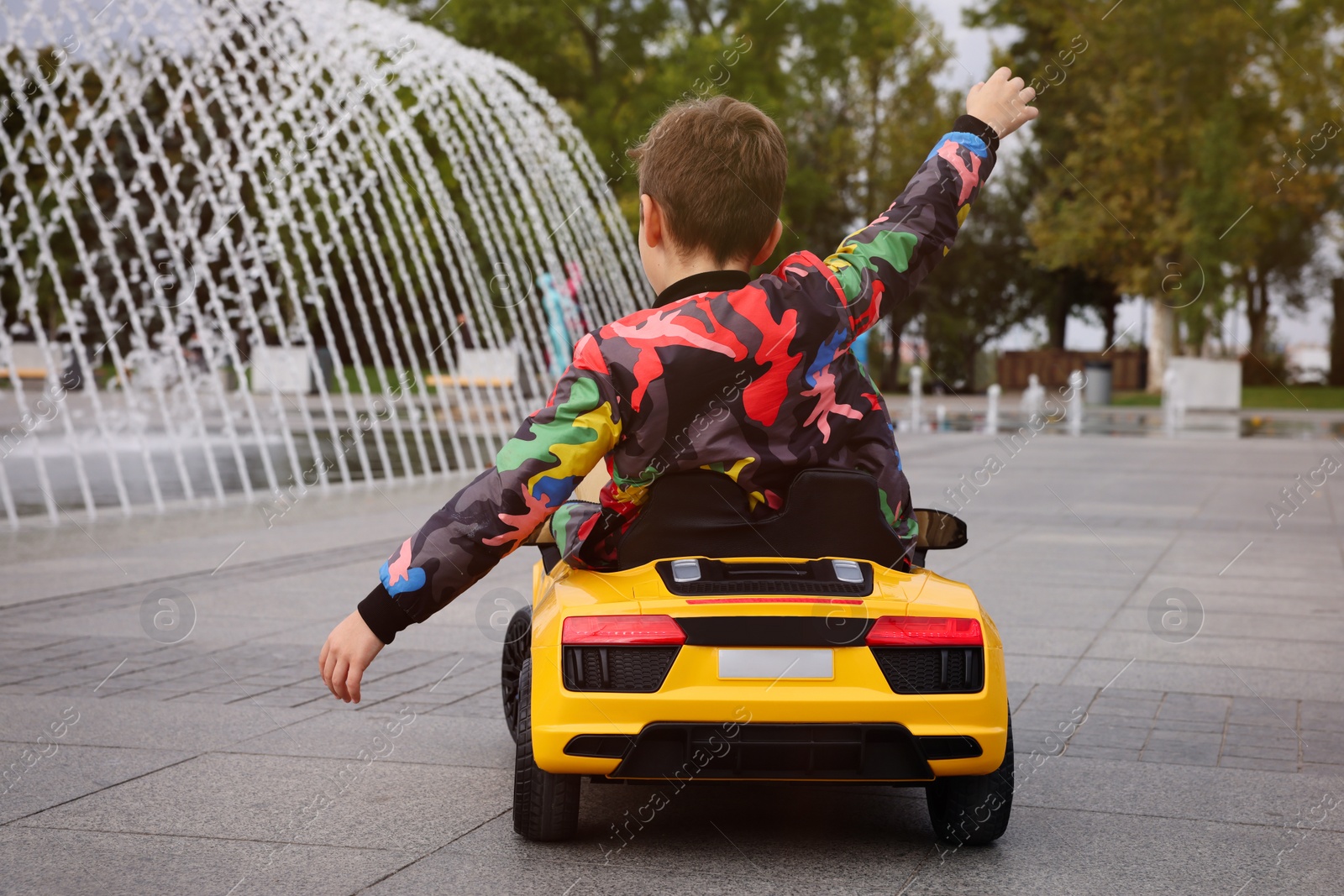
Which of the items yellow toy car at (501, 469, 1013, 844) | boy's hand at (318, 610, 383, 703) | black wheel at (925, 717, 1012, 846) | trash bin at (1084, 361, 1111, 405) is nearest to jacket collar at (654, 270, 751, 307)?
yellow toy car at (501, 469, 1013, 844)

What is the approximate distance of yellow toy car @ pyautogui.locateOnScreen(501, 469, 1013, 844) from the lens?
300 cm

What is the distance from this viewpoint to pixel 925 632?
3076mm

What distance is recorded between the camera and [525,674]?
334 centimetres

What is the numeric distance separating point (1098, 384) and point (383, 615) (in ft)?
122

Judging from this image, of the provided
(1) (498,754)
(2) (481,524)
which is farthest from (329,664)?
(1) (498,754)

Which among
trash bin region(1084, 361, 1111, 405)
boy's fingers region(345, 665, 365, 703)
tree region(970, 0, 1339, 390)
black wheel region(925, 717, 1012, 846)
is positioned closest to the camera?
boy's fingers region(345, 665, 365, 703)

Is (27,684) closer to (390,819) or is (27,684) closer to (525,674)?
(390,819)

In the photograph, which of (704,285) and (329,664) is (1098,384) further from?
(329,664)

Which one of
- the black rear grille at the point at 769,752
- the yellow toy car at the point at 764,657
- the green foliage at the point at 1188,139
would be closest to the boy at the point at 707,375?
the yellow toy car at the point at 764,657

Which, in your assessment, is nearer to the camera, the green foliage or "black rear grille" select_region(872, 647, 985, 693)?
"black rear grille" select_region(872, 647, 985, 693)

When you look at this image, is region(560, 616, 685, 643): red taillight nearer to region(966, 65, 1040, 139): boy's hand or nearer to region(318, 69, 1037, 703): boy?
region(318, 69, 1037, 703): boy

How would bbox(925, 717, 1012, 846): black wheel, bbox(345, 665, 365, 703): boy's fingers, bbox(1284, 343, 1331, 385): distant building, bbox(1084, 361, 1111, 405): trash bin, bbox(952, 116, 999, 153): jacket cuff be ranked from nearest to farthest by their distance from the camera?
bbox(345, 665, 365, 703): boy's fingers < bbox(925, 717, 1012, 846): black wheel < bbox(952, 116, 999, 153): jacket cuff < bbox(1084, 361, 1111, 405): trash bin < bbox(1284, 343, 1331, 385): distant building

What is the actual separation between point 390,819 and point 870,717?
1.26 meters

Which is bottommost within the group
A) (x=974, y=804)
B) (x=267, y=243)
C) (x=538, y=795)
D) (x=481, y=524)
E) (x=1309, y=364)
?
(x=1309, y=364)
